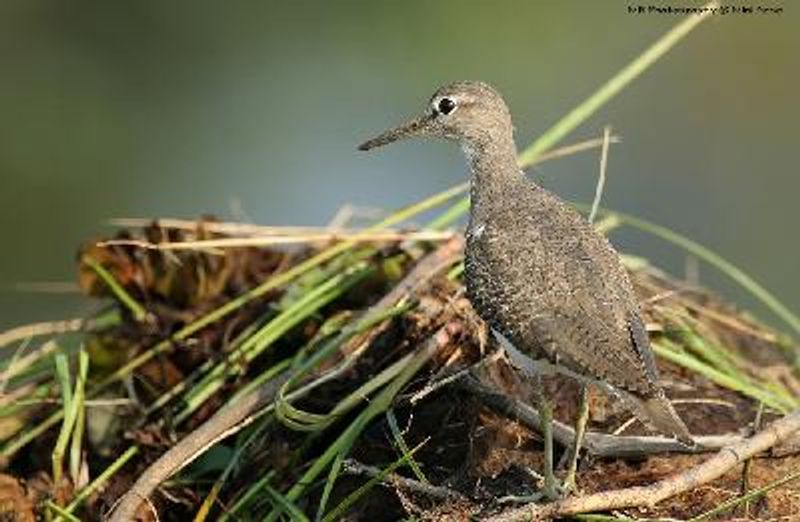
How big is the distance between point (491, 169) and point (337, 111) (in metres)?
7.16

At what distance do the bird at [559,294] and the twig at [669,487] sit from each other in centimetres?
11

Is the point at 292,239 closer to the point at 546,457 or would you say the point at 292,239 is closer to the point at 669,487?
the point at 546,457

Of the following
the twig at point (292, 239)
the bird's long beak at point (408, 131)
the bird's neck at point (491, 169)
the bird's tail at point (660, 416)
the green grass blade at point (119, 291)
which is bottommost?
the bird's tail at point (660, 416)

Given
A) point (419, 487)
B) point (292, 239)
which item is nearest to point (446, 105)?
point (292, 239)

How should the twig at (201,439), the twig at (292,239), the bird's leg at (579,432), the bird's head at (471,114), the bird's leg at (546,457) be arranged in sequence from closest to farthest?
the bird's leg at (546,457)
the bird's leg at (579,432)
the twig at (201,439)
the bird's head at (471,114)
the twig at (292,239)

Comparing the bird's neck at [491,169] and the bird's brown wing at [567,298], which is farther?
the bird's neck at [491,169]

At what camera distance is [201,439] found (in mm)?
4996

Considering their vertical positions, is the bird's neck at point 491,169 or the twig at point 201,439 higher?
the bird's neck at point 491,169

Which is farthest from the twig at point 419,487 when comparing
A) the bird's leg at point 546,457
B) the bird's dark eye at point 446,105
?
the bird's dark eye at point 446,105

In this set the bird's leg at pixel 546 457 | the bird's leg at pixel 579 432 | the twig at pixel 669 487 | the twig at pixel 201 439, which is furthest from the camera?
the twig at pixel 201 439

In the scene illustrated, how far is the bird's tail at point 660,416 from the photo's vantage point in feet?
14.3

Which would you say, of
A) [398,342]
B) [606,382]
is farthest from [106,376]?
[606,382]

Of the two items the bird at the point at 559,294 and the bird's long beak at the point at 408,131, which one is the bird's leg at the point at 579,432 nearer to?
the bird at the point at 559,294

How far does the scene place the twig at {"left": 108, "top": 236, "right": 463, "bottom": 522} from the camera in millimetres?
4887
